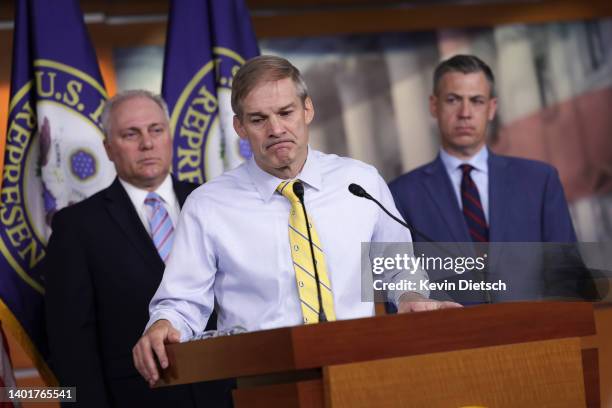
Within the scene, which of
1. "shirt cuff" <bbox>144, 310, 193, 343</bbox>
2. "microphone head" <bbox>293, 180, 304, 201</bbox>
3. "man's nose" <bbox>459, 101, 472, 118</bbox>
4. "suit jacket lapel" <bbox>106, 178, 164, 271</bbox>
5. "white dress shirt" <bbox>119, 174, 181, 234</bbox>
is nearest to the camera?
"microphone head" <bbox>293, 180, 304, 201</bbox>

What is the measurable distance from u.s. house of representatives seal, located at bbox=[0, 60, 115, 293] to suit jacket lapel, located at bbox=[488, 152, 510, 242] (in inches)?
67.5

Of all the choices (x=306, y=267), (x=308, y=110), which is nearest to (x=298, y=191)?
(x=306, y=267)

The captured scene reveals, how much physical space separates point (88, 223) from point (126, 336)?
482mm

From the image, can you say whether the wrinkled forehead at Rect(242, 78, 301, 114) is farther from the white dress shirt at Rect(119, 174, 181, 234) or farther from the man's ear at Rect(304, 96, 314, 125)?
the white dress shirt at Rect(119, 174, 181, 234)

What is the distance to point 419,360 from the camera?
1.92m

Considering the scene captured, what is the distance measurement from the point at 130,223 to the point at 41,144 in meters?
0.81

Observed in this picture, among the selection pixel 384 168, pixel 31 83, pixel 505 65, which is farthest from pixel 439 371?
pixel 505 65

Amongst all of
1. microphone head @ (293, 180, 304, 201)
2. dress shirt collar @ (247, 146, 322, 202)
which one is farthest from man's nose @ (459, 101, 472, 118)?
microphone head @ (293, 180, 304, 201)

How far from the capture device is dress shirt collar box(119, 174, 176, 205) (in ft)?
12.7

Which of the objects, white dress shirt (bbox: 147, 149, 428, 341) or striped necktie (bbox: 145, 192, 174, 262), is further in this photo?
striped necktie (bbox: 145, 192, 174, 262)

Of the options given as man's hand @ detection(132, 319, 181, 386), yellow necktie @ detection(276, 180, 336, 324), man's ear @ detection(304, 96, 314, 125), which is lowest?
man's hand @ detection(132, 319, 181, 386)

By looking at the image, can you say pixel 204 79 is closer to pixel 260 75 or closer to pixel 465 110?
pixel 465 110

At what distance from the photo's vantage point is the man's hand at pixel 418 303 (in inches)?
85.0

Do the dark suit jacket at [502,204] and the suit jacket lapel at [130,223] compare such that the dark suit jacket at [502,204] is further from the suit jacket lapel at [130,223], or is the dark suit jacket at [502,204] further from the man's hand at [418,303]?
the man's hand at [418,303]
